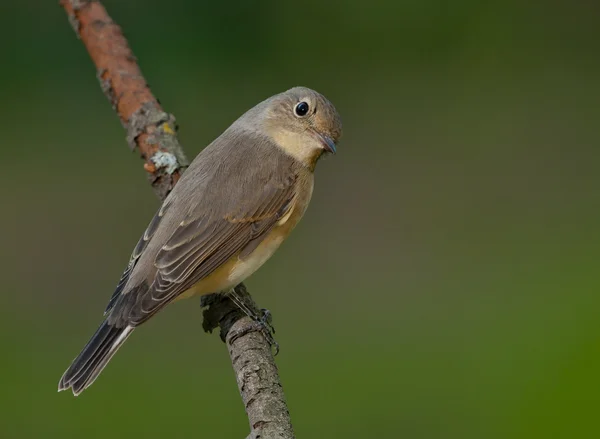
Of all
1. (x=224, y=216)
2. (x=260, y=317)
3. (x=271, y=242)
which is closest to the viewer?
(x=260, y=317)

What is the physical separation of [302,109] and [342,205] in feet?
9.80

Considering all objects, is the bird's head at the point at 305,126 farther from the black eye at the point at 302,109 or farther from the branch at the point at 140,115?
the branch at the point at 140,115

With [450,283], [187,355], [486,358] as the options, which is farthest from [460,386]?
[187,355]

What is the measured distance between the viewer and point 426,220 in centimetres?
688

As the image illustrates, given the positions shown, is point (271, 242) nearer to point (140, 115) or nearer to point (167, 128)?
point (167, 128)

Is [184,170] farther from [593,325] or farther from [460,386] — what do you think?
[593,325]

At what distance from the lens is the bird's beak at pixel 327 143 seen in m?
3.96

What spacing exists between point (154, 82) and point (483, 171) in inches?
97.6

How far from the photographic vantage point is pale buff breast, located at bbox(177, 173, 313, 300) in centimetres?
373

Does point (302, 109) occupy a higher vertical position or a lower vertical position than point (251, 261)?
higher

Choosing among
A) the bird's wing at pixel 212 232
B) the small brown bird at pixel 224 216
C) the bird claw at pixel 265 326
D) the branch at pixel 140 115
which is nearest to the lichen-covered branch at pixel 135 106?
the branch at pixel 140 115

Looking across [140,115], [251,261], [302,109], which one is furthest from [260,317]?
[140,115]

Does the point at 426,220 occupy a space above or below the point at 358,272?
above

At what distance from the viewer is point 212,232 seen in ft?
12.2
